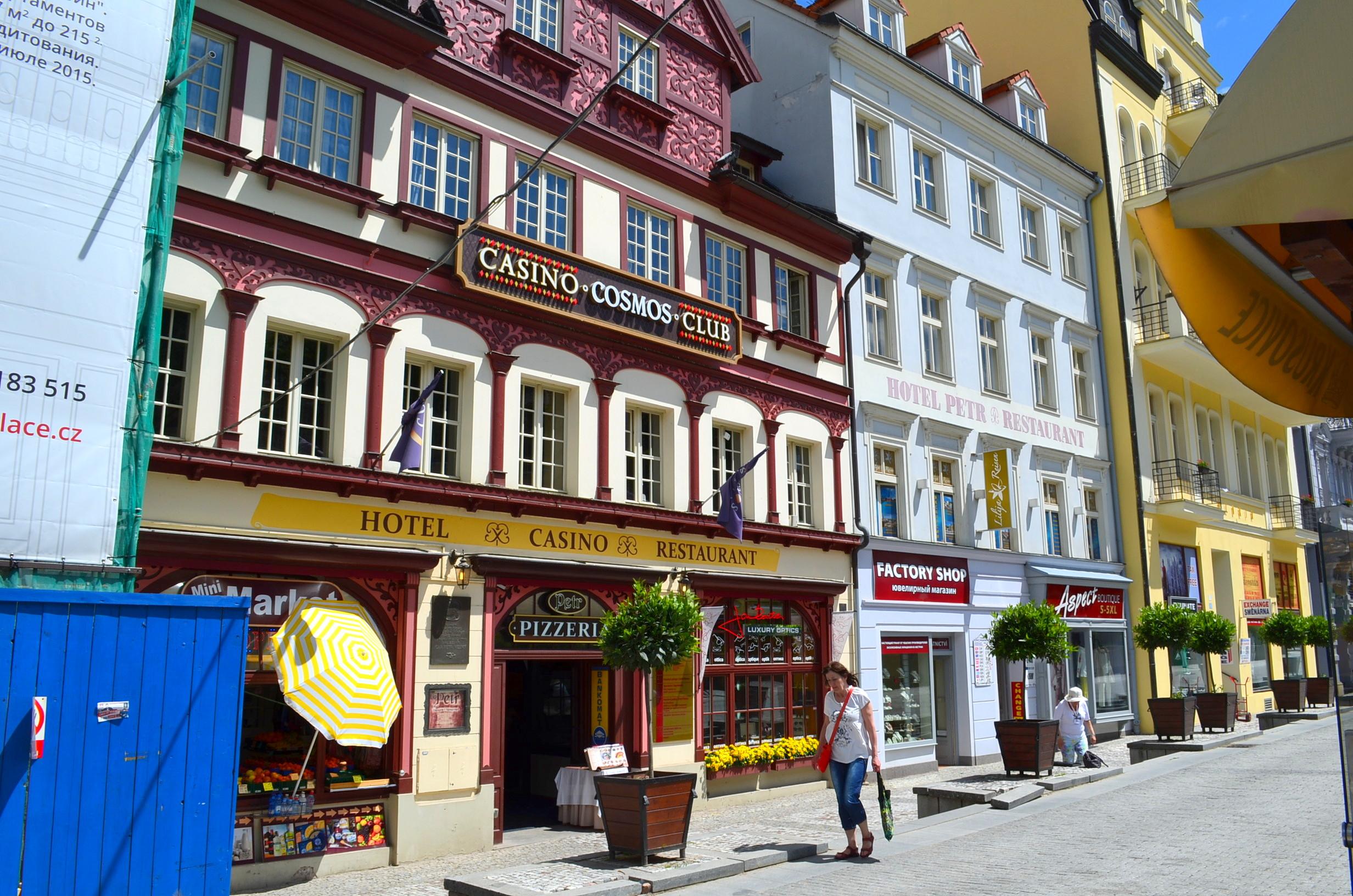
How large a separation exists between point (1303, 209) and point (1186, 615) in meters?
23.6

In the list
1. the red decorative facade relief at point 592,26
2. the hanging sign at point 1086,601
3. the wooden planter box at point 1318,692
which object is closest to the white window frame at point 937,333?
the hanging sign at point 1086,601

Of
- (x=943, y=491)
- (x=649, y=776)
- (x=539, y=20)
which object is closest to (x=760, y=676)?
(x=649, y=776)

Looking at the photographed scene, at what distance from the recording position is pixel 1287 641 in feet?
100

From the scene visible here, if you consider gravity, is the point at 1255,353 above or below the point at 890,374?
below

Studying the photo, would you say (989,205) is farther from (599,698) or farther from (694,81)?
(599,698)

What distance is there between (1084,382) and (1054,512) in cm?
421

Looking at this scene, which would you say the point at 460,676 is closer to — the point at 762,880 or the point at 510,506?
the point at 510,506

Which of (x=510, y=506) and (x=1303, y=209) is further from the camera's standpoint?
(x=510, y=506)

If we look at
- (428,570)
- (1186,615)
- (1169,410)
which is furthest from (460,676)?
(1169,410)

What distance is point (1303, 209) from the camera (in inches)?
120

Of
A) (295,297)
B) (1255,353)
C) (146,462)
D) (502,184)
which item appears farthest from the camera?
(502,184)

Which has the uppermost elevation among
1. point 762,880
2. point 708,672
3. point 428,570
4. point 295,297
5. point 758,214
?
point 758,214

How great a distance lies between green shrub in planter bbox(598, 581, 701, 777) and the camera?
12.3 m

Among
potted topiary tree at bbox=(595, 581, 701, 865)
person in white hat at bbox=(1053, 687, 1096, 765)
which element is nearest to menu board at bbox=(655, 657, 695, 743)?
potted topiary tree at bbox=(595, 581, 701, 865)
